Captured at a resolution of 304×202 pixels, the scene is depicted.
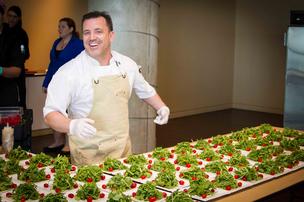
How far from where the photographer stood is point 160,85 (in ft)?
34.9

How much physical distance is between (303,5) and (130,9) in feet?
20.3

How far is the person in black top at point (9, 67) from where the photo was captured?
18.3 ft

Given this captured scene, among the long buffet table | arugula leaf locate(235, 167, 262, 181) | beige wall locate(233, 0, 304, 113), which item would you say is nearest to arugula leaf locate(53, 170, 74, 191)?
the long buffet table

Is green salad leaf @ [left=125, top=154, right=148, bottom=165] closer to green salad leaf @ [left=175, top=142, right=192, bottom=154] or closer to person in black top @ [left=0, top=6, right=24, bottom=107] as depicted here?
green salad leaf @ [left=175, top=142, right=192, bottom=154]

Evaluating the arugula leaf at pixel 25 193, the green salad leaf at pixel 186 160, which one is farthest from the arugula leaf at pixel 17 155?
the green salad leaf at pixel 186 160

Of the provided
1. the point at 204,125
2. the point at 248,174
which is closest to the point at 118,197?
the point at 248,174

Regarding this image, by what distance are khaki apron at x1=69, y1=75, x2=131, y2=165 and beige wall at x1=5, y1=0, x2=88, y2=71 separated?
559 centimetres

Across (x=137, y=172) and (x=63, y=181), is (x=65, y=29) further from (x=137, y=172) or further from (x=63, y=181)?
(x=63, y=181)

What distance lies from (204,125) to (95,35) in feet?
22.0

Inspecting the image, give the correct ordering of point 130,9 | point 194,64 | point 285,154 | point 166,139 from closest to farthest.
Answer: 1. point 285,154
2. point 130,9
3. point 166,139
4. point 194,64

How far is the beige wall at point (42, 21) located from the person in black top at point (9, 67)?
3.52m

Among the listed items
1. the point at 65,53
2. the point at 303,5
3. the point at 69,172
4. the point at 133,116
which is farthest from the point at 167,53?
the point at 69,172

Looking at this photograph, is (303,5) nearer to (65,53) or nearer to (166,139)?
(166,139)

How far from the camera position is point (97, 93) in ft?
12.5
